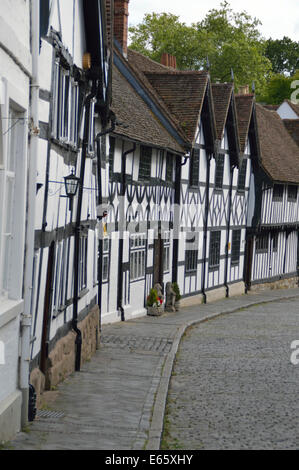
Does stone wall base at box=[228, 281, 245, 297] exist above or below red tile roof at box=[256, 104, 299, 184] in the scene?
below

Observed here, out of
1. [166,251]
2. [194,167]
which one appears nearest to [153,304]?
[166,251]

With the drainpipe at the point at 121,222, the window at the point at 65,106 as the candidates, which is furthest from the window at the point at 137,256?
the window at the point at 65,106

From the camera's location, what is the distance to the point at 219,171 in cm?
2736

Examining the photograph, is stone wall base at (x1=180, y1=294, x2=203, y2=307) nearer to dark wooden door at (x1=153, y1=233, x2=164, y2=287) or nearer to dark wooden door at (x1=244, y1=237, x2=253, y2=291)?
dark wooden door at (x1=153, y1=233, x2=164, y2=287)

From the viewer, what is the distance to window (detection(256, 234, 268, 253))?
3303 cm

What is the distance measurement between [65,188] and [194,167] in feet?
47.3

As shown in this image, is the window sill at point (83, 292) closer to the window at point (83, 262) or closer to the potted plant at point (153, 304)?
the window at point (83, 262)

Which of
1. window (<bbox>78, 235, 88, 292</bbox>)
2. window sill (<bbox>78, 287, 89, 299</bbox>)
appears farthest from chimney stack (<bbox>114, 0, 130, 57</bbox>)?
window sill (<bbox>78, 287, 89, 299</bbox>)

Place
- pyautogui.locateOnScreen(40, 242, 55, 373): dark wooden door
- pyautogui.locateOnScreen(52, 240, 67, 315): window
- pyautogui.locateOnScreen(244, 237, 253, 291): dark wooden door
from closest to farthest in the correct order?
pyautogui.locateOnScreen(40, 242, 55, 373): dark wooden door
pyautogui.locateOnScreen(52, 240, 67, 315): window
pyautogui.locateOnScreen(244, 237, 253, 291): dark wooden door

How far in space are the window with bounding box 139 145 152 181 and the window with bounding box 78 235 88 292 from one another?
7.05 meters

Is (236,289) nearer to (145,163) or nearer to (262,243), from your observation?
(262,243)

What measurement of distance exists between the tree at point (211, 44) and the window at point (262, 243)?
2176 centimetres
